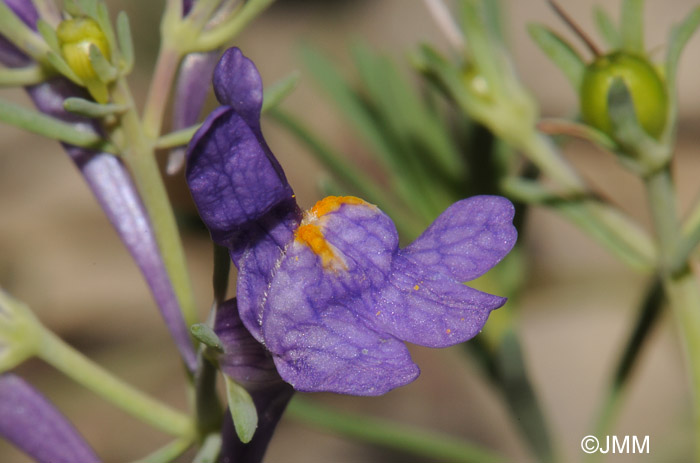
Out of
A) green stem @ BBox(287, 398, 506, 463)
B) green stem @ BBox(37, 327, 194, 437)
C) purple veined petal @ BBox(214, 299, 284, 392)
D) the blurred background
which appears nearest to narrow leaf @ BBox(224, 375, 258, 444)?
purple veined petal @ BBox(214, 299, 284, 392)

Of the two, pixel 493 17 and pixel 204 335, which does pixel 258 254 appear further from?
pixel 493 17

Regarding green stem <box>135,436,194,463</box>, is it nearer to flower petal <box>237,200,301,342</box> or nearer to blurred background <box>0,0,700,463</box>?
flower petal <box>237,200,301,342</box>

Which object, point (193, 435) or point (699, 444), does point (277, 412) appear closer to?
point (193, 435)

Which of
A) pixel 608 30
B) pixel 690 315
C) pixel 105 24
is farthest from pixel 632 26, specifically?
pixel 105 24

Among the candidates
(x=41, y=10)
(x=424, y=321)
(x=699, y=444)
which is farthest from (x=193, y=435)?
(x=699, y=444)

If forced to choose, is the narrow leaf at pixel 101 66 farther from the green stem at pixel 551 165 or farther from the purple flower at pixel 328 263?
the green stem at pixel 551 165

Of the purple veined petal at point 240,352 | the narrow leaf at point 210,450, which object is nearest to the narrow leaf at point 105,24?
the purple veined petal at point 240,352
